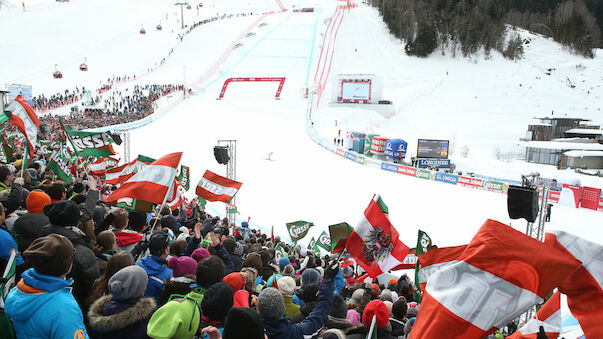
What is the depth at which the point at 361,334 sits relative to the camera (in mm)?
3072

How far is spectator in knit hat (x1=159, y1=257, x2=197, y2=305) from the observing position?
2.93 metres

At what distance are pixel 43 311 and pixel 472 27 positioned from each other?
5566 cm

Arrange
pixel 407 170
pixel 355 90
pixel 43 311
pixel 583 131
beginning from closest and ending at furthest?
pixel 43 311, pixel 407 170, pixel 583 131, pixel 355 90

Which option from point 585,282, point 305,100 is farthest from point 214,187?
point 305,100

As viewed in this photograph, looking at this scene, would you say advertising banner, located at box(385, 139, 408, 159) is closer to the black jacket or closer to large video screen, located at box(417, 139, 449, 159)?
large video screen, located at box(417, 139, 449, 159)

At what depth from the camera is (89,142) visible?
8141 millimetres

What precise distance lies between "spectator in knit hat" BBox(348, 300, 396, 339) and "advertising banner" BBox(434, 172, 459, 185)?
16.8 metres

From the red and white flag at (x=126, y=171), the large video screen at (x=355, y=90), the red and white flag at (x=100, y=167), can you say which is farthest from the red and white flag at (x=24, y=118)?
the large video screen at (x=355, y=90)

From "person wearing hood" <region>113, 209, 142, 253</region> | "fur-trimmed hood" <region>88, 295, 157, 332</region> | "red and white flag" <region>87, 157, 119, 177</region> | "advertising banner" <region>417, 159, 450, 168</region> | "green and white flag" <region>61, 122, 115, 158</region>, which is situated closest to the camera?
"fur-trimmed hood" <region>88, 295, 157, 332</region>

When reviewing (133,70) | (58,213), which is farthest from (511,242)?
(133,70)

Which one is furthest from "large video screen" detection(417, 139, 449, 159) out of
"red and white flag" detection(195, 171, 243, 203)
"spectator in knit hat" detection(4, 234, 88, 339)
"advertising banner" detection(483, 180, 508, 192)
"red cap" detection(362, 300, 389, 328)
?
"spectator in knit hat" detection(4, 234, 88, 339)

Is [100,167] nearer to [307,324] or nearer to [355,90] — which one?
[307,324]

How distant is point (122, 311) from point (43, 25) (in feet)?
204

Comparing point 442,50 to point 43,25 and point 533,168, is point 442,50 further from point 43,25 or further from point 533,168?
point 43,25
